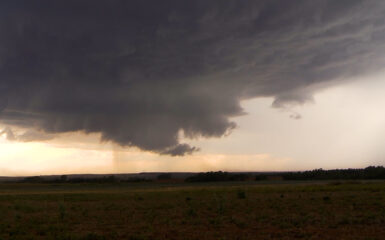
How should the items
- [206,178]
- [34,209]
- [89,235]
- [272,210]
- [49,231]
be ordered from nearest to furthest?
[89,235], [49,231], [272,210], [34,209], [206,178]

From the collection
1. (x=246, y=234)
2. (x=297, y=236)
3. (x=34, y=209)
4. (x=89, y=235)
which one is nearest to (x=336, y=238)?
(x=297, y=236)

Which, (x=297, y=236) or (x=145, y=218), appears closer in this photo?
(x=297, y=236)

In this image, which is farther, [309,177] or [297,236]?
[309,177]

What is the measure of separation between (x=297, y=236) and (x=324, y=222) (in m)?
4.77

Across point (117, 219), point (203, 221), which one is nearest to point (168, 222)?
point (203, 221)

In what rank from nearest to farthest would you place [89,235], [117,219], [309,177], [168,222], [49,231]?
[89,235]
[49,231]
[168,222]
[117,219]
[309,177]

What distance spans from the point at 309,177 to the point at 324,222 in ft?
445

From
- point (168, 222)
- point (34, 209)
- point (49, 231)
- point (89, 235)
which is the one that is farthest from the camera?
point (34, 209)

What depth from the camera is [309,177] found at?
153 m

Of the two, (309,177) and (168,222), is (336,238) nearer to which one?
(168,222)

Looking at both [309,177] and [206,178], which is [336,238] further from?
[206,178]

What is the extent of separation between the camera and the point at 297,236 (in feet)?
60.6

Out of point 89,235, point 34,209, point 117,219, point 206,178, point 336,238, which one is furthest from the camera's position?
point 206,178

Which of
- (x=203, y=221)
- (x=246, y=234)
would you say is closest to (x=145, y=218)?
(x=203, y=221)
